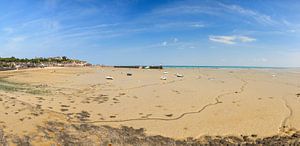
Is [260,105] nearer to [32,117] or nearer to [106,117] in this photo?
[106,117]

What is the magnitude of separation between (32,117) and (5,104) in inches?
108

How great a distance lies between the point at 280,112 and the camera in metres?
12.3

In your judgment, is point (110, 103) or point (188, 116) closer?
point (188, 116)

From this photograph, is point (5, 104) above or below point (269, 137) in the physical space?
above

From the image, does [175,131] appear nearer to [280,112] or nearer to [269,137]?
[269,137]

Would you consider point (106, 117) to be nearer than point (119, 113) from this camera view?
Yes

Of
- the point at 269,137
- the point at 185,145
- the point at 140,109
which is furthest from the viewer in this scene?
the point at 140,109

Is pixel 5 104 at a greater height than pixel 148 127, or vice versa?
pixel 5 104

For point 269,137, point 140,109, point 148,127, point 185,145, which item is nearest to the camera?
point 185,145

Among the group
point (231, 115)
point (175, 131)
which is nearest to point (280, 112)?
point (231, 115)

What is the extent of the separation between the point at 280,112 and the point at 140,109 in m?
7.61

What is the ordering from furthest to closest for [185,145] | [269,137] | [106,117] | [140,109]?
[140,109], [106,117], [269,137], [185,145]

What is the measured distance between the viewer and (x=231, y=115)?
→ 37.3 feet

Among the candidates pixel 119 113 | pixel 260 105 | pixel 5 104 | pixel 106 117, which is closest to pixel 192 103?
pixel 260 105
